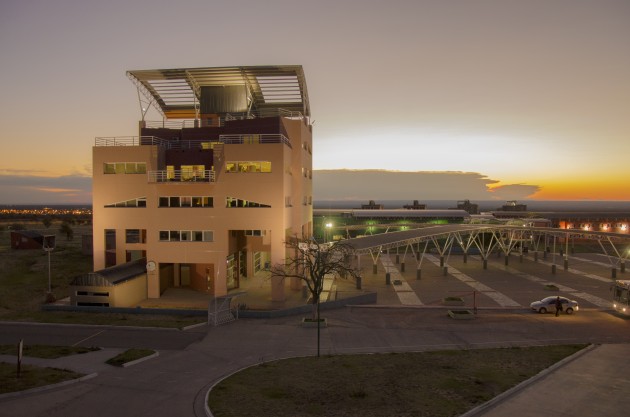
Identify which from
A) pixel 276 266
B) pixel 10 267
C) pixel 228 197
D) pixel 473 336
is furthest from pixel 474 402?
pixel 10 267

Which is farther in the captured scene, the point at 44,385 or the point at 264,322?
the point at 264,322

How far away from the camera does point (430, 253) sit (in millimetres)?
78875

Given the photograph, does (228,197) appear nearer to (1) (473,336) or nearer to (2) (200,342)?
(2) (200,342)

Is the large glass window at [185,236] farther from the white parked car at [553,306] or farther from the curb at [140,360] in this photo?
the white parked car at [553,306]

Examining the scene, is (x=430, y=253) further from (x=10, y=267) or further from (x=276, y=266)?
(x=10, y=267)

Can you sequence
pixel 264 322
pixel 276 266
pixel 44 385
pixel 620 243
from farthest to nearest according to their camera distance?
pixel 620 243 < pixel 276 266 < pixel 264 322 < pixel 44 385

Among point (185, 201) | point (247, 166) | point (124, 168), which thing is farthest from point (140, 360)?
point (124, 168)

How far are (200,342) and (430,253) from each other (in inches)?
2346

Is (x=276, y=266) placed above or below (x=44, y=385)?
above

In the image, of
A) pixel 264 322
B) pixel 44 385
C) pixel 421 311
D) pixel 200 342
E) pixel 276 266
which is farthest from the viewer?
pixel 276 266

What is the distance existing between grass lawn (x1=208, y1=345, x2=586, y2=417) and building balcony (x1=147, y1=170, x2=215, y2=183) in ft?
72.5

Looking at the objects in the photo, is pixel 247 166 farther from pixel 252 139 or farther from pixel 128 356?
pixel 128 356

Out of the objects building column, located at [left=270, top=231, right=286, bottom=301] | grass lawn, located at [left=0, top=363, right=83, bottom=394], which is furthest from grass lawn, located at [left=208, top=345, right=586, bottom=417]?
building column, located at [left=270, top=231, right=286, bottom=301]

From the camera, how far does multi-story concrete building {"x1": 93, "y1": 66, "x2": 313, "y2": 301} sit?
39.6 metres
